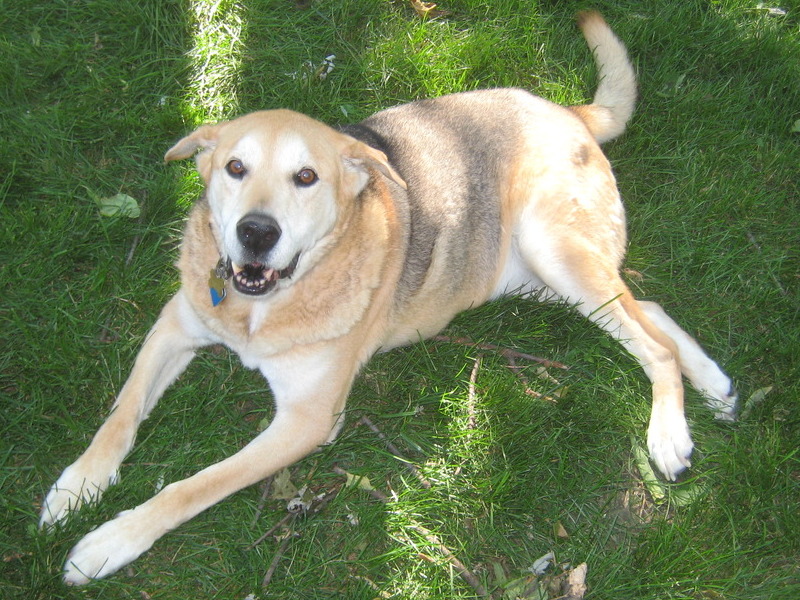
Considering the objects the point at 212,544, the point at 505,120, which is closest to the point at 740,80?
the point at 505,120

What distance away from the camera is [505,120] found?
4.19 meters

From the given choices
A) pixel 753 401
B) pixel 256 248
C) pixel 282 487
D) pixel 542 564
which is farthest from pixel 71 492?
pixel 753 401

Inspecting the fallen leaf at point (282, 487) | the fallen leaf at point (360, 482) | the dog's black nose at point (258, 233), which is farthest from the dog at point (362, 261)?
the fallen leaf at point (360, 482)

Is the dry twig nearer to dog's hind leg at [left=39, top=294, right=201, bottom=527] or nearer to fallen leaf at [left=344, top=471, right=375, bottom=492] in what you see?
fallen leaf at [left=344, top=471, right=375, bottom=492]

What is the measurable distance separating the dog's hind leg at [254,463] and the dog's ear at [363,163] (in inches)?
33.3

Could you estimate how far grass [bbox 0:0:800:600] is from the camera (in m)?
3.26

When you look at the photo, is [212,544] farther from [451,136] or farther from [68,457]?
[451,136]

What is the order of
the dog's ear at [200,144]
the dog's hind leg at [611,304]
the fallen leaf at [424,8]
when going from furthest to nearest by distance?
the fallen leaf at [424,8] < the dog's hind leg at [611,304] < the dog's ear at [200,144]

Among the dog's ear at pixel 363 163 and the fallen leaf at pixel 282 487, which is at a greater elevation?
the dog's ear at pixel 363 163

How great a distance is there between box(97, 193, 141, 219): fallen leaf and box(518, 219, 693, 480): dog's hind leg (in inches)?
91.4

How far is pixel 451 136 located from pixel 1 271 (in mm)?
2627

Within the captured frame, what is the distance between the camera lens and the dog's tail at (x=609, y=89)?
4.52 m

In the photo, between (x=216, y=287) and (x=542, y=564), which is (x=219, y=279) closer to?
(x=216, y=287)

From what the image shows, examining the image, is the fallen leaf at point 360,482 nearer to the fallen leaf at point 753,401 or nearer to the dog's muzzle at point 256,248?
the dog's muzzle at point 256,248
